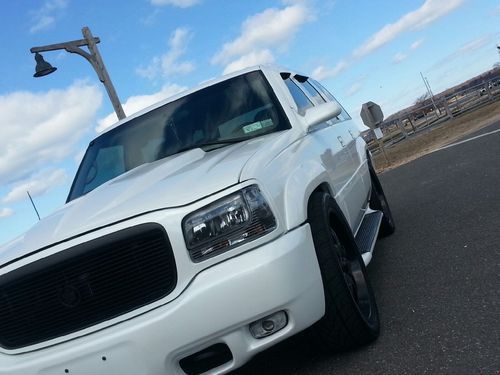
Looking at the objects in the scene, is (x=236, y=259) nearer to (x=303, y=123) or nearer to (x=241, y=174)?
(x=241, y=174)

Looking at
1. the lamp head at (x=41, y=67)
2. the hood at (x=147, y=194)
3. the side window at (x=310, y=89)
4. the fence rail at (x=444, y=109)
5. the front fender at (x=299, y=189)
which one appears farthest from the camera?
the fence rail at (x=444, y=109)

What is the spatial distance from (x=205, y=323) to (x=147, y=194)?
692 mm

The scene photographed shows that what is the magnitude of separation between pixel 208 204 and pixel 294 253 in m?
0.45

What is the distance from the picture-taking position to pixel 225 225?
→ 2445 mm

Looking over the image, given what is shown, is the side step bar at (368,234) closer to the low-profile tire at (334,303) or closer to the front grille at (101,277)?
the low-profile tire at (334,303)

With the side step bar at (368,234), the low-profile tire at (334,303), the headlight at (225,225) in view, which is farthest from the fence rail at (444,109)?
the headlight at (225,225)

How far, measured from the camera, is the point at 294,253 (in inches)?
96.2

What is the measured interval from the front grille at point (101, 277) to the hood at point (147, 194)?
0.32ft

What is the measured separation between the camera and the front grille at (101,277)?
2404 mm

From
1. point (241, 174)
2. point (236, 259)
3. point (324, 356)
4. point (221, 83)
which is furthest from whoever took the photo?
point (221, 83)

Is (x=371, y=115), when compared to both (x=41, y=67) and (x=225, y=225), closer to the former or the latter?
(x=41, y=67)

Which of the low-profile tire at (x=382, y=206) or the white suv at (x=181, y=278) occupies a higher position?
the white suv at (x=181, y=278)

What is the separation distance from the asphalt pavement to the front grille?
3.39 ft

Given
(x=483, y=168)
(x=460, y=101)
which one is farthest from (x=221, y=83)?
(x=460, y=101)
